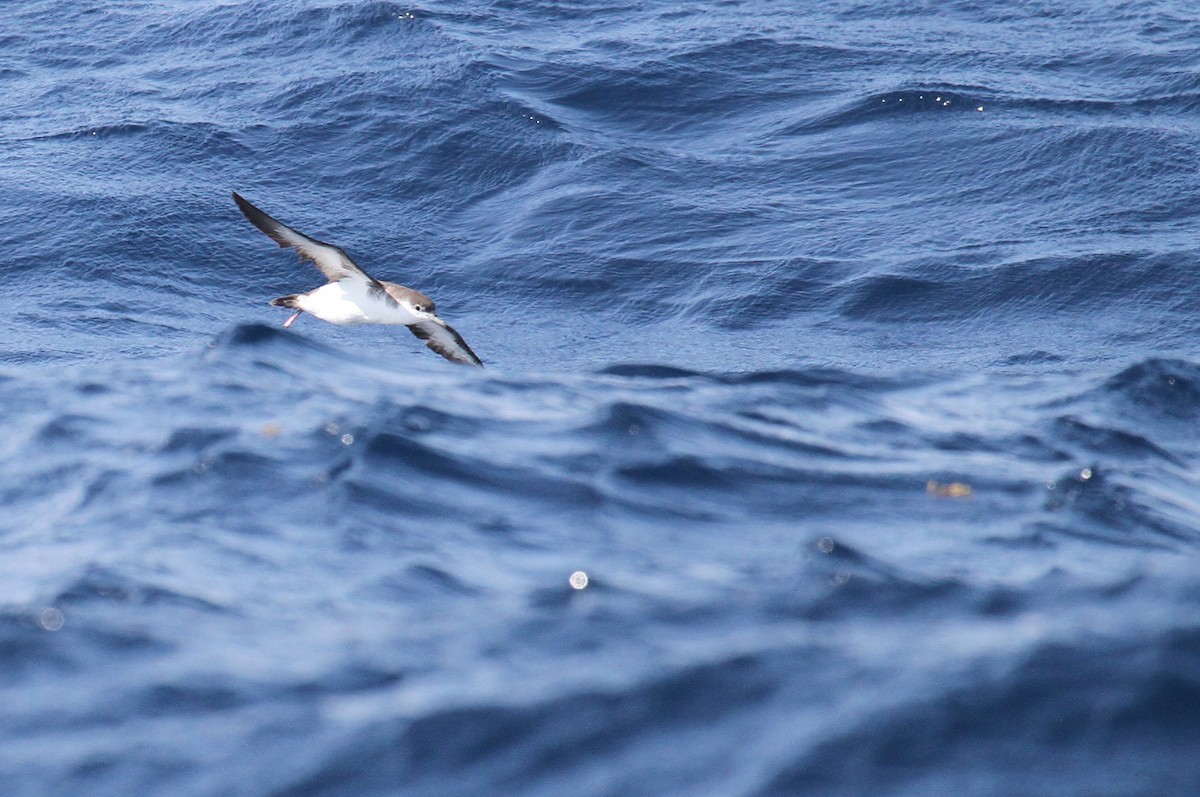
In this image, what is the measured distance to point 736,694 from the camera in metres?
4.52

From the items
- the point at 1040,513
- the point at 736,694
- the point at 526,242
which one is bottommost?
the point at 526,242

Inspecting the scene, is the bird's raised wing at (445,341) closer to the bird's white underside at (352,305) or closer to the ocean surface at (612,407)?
the bird's white underside at (352,305)

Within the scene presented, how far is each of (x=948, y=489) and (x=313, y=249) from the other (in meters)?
4.78

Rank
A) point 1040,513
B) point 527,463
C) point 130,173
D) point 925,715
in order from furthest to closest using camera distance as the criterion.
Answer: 1. point 130,173
2. point 527,463
3. point 1040,513
4. point 925,715

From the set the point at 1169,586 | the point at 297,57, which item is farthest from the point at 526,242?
the point at 1169,586

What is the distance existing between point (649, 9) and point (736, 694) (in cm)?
1574

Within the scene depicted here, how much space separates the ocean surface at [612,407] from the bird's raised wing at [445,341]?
2.93 feet

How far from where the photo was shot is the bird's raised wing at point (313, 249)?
358 inches

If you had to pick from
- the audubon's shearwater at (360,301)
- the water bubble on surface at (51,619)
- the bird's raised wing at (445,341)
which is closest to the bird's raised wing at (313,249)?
the audubon's shearwater at (360,301)

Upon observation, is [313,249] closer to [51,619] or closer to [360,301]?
[360,301]

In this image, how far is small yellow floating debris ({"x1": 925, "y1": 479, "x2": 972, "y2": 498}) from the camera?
6.64m

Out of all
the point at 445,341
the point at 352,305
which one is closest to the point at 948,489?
the point at 445,341

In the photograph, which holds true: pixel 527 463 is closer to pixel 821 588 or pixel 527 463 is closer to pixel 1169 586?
pixel 821 588

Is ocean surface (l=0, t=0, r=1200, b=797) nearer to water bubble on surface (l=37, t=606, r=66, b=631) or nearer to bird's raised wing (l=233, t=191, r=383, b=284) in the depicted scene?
water bubble on surface (l=37, t=606, r=66, b=631)
